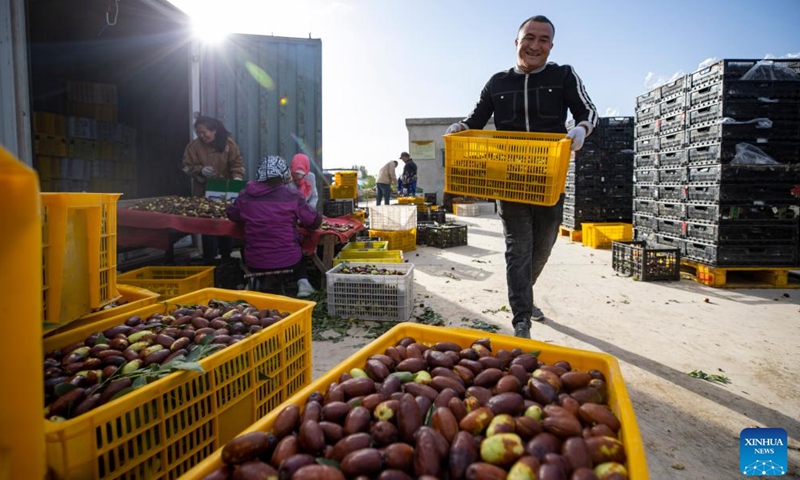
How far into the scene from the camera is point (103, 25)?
23.6ft

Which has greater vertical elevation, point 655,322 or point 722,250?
point 722,250

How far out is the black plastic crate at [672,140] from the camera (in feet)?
19.4

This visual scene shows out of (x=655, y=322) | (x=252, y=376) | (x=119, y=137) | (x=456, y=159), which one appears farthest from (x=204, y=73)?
(x=655, y=322)

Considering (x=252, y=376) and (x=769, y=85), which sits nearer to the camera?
(x=252, y=376)

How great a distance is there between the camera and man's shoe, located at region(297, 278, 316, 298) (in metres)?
4.95

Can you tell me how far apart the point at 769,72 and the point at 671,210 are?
1894 mm

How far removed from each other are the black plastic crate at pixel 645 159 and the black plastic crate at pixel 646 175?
73 millimetres

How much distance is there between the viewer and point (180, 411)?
1573 mm

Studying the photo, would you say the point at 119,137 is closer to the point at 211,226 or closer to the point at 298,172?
the point at 298,172

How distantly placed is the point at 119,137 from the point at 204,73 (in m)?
2.30

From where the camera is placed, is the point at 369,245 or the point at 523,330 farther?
the point at 369,245

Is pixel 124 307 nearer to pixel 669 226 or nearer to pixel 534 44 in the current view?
pixel 534 44

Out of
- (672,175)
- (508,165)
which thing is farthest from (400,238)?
(508,165)

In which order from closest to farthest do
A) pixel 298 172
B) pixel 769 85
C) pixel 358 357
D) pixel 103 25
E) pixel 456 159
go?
pixel 358 357 → pixel 456 159 → pixel 769 85 → pixel 298 172 → pixel 103 25
